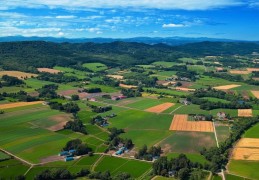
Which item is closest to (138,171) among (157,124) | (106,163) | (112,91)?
(106,163)

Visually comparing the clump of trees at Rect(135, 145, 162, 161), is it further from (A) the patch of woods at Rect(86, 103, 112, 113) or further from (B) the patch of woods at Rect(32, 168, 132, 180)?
(A) the patch of woods at Rect(86, 103, 112, 113)

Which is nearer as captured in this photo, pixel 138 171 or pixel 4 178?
pixel 4 178

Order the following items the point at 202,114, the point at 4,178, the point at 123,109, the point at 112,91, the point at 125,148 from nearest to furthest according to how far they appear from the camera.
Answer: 1. the point at 4,178
2. the point at 125,148
3. the point at 202,114
4. the point at 123,109
5. the point at 112,91

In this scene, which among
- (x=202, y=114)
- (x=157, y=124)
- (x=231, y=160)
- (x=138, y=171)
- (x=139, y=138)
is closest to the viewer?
(x=138, y=171)

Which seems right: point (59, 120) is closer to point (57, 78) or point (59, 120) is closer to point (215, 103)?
point (215, 103)

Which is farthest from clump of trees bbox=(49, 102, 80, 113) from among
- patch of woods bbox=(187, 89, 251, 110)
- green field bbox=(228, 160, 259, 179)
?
green field bbox=(228, 160, 259, 179)

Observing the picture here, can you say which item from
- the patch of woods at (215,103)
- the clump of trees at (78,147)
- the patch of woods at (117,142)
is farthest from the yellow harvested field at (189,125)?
the clump of trees at (78,147)

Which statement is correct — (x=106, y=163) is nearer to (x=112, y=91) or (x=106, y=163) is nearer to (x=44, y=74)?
(x=112, y=91)
